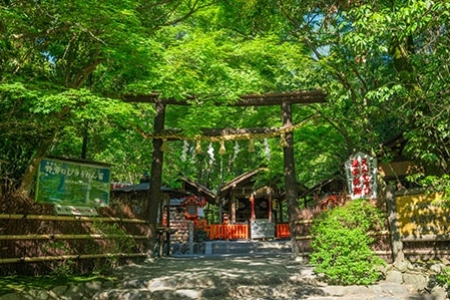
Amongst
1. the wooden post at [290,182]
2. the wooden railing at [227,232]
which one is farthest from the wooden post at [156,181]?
the wooden railing at [227,232]

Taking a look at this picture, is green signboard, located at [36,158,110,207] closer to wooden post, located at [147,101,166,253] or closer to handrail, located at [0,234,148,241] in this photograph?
handrail, located at [0,234,148,241]

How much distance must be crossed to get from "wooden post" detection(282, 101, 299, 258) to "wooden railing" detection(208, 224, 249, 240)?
1100 cm

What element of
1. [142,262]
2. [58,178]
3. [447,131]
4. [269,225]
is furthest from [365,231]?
[269,225]

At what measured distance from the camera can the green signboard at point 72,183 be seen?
30.6 ft

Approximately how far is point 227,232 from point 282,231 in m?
3.85

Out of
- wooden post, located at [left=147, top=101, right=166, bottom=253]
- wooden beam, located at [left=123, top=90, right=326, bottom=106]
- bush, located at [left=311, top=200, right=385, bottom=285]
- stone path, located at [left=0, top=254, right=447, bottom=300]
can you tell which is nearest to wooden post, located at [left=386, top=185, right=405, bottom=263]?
bush, located at [left=311, top=200, right=385, bottom=285]

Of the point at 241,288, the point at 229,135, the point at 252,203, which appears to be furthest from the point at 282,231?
the point at 241,288

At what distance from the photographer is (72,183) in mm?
10164

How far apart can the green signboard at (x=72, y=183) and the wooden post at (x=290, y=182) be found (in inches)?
231

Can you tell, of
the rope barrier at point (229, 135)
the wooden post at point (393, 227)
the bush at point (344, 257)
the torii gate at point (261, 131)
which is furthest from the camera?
the rope barrier at point (229, 135)

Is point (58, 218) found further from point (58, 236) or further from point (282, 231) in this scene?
point (282, 231)

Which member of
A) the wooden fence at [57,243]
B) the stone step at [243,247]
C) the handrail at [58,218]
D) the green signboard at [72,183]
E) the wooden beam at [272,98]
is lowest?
the stone step at [243,247]

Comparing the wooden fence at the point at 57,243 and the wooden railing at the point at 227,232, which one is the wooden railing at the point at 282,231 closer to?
the wooden railing at the point at 227,232

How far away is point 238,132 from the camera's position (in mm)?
13664
